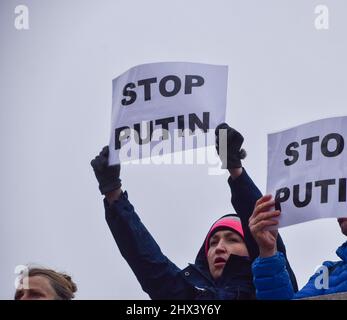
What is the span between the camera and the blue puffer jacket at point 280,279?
15.7m

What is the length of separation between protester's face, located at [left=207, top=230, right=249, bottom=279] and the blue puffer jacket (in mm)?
796

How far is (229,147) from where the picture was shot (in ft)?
54.3

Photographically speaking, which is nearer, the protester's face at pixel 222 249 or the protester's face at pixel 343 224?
the protester's face at pixel 343 224

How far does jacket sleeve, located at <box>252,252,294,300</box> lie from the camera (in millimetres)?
15742

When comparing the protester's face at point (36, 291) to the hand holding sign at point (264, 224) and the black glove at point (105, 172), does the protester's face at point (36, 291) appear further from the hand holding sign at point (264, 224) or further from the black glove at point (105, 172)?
the hand holding sign at point (264, 224)

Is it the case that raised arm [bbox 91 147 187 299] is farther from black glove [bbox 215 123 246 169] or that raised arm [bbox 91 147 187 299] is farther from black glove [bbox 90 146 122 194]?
black glove [bbox 215 123 246 169]

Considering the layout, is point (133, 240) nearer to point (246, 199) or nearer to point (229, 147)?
point (246, 199)

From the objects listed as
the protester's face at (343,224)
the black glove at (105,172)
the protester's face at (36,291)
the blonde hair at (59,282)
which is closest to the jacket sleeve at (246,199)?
the protester's face at (343,224)

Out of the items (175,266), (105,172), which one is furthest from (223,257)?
(105,172)

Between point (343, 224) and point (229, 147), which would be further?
point (229, 147)

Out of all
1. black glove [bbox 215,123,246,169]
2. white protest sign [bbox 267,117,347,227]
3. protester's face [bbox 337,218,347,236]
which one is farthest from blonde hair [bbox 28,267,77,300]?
protester's face [bbox 337,218,347,236]

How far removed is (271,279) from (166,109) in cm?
189
